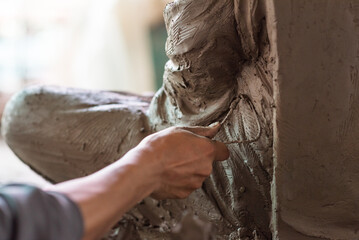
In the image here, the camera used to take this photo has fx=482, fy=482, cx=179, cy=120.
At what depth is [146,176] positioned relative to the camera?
0.65 m

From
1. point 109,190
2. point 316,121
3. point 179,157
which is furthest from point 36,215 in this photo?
point 316,121

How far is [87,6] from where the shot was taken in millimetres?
3096

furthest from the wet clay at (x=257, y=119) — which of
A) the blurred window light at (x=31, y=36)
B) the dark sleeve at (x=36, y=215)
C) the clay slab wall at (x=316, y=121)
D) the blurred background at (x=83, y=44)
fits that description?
the blurred window light at (x=31, y=36)

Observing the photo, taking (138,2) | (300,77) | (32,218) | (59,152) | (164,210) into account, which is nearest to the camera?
(32,218)

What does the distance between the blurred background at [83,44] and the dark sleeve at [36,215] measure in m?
2.18

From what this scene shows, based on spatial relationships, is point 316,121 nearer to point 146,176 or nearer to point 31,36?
point 146,176

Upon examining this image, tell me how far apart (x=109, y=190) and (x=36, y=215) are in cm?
10

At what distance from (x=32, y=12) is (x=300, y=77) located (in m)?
2.93

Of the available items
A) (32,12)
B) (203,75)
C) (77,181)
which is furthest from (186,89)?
(32,12)

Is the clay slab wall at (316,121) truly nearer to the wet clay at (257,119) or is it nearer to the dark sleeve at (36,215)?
the wet clay at (257,119)

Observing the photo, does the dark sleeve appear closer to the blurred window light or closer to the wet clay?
the wet clay

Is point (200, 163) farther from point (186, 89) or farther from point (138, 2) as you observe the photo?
point (138, 2)

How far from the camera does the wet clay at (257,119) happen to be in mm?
Result: 679

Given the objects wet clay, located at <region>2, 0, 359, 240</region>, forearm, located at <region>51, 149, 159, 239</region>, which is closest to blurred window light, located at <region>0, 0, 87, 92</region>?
wet clay, located at <region>2, 0, 359, 240</region>
